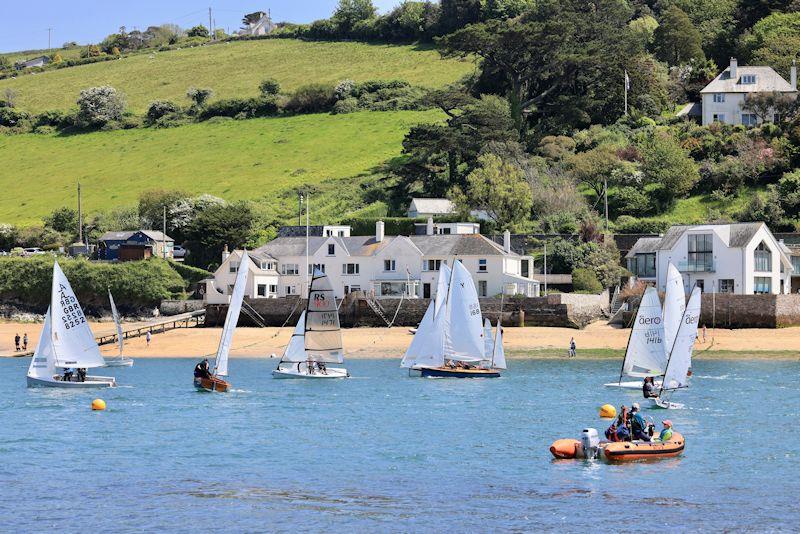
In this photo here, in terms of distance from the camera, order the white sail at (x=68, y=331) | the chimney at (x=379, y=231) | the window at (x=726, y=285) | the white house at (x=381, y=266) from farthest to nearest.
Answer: the chimney at (x=379, y=231), the white house at (x=381, y=266), the window at (x=726, y=285), the white sail at (x=68, y=331)

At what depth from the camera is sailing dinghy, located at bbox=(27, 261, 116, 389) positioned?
6131 cm

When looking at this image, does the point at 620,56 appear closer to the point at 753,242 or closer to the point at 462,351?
the point at 753,242

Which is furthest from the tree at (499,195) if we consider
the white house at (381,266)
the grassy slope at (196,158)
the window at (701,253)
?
the grassy slope at (196,158)

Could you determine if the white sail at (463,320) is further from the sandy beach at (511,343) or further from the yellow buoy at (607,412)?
the yellow buoy at (607,412)

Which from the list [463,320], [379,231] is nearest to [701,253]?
[379,231]

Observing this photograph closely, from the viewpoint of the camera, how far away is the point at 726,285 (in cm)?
9381

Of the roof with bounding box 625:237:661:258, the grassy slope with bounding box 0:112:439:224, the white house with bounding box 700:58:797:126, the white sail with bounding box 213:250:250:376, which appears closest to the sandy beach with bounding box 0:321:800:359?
the roof with bounding box 625:237:661:258

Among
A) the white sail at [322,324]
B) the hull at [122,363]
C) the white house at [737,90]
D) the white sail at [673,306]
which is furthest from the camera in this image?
the white house at [737,90]

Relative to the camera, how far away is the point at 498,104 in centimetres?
13025

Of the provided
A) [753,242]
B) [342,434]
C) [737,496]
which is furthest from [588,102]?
[737,496]

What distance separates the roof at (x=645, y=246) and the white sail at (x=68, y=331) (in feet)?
175

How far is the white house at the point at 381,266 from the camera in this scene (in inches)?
3893

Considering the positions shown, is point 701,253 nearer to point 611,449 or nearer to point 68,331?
point 68,331

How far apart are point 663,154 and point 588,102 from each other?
18818mm
